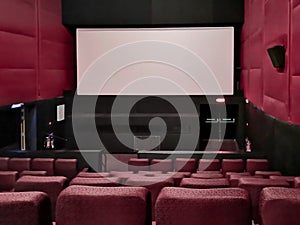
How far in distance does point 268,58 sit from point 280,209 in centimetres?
710

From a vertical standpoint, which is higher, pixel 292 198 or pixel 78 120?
pixel 292 198

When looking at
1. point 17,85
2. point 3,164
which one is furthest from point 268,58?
point 17,85

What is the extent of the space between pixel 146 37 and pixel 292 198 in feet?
38.5

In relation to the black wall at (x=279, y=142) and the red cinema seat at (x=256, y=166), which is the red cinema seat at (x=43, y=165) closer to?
the red cinema seat at (x=256, y=166)

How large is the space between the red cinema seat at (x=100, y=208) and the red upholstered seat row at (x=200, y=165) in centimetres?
543

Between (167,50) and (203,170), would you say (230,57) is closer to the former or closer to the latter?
(167,50)

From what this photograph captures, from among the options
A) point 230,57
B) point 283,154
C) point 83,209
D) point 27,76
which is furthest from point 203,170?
point 230,57

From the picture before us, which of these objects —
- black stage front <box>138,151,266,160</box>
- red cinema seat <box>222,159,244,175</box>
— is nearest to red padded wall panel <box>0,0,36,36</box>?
black stage front <box>138,151,266,160</box>

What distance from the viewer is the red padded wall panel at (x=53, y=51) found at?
428 inches

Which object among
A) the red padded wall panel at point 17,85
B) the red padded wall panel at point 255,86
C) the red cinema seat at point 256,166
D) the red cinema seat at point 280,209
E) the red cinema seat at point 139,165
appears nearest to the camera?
the red cinema seat at point 280,209

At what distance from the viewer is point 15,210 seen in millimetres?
1153

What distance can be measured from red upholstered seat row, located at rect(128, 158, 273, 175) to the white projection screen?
19.1ft

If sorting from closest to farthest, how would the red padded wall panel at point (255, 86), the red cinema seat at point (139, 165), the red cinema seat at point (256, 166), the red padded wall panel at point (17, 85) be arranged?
the red cinema seat at point (256, 166) → the red cinema seat at point (139, 165) → the red padded wall panel at point (17, 85) → the red padded wall panel at point (255, 86)

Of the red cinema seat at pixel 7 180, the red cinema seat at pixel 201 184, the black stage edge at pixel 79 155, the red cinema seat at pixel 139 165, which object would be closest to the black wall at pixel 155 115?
the black stage edge at pixel 79 155
